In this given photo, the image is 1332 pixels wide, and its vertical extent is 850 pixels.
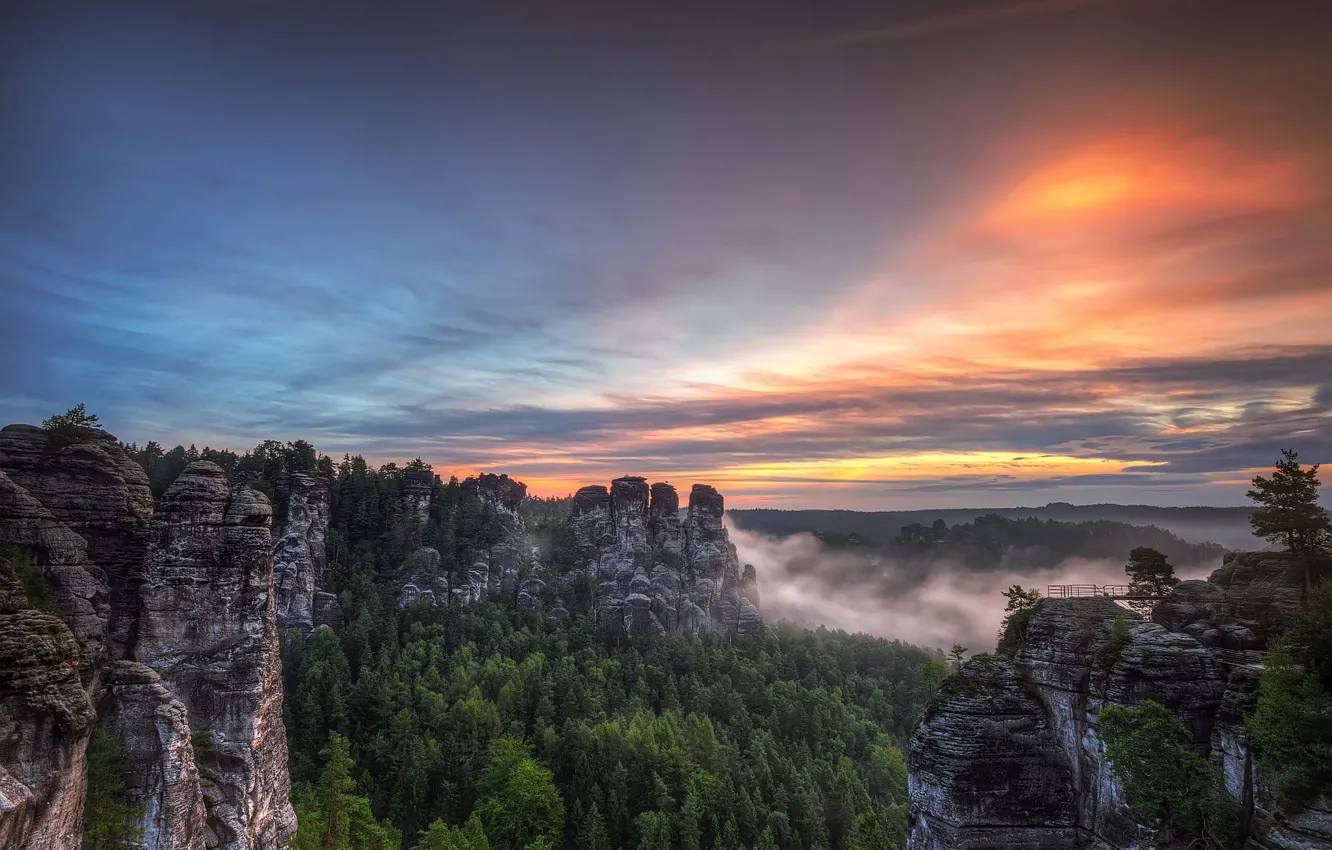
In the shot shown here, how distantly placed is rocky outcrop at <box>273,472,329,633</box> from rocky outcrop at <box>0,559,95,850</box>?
61097 mm

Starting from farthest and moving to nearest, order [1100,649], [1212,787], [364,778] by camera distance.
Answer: [364,778]
[1100,649]
[1212,787]

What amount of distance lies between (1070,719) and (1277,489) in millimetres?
14666

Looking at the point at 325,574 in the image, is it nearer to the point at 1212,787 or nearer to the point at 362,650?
the point at 362,650

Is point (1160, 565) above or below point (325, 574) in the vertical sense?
above

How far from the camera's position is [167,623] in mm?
26781

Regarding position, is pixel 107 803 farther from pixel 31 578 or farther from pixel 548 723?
pixel 548 723

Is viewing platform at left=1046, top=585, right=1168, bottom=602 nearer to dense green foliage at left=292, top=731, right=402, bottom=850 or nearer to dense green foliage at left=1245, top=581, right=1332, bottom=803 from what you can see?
dense green foliage at left=1245, top=581, right=1332, bottom=803

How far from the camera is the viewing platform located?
1145 inches

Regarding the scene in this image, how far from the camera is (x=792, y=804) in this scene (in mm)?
57000

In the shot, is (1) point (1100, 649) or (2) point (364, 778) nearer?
(1) point (1100, 649)

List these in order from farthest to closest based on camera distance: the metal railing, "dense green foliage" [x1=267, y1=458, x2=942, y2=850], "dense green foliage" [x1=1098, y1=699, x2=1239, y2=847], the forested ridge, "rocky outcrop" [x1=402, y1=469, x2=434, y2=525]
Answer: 1. "rocky outcrop" [x1=402, y1=469, x2=434, y2=525]
2. "dense green foliage" [x1=267, y1=458, x2=942, y2=850]
3. the forested ridge
4. the metal railing
5. "dense green foliage" [x1=1098, y1=699, x2=1239, y2=847]

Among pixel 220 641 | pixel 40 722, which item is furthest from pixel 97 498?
pixel 40 722

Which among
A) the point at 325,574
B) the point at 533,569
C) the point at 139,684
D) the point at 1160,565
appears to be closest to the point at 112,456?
the point at 139,684

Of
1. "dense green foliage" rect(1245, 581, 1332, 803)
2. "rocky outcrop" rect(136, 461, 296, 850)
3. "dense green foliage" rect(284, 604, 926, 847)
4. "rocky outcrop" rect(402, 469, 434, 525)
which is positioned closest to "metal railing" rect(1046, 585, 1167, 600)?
"dense green foliage" rect(1245, 581, 1332, 803)
